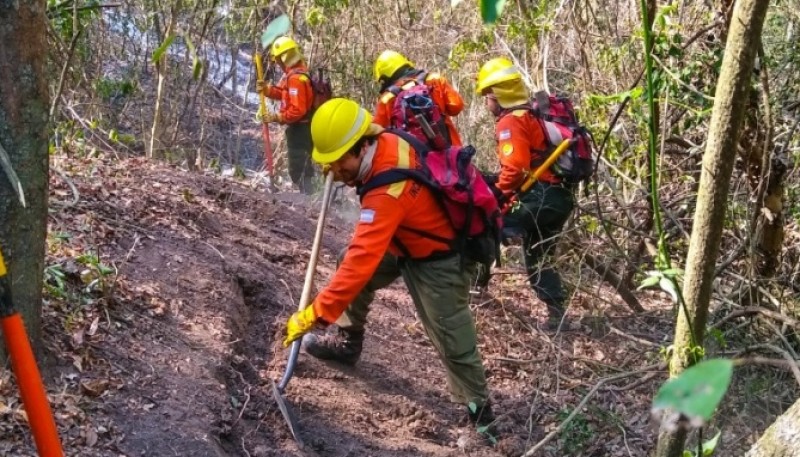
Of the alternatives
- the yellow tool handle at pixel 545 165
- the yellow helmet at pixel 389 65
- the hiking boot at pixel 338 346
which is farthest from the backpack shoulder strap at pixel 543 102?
the hiking boot at pixel 338 346

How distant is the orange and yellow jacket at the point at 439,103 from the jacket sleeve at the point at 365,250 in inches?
114

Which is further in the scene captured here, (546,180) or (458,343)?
(546,180)

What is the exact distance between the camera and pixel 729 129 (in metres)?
2.04

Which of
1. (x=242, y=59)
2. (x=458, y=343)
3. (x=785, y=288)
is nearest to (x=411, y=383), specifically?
(x=458, y=343)

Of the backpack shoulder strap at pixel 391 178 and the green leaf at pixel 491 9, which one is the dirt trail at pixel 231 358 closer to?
the backpack shoulder strap at pixel 391 178

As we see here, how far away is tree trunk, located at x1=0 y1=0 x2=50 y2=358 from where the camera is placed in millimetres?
2598

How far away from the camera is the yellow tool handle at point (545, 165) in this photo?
5723 mm

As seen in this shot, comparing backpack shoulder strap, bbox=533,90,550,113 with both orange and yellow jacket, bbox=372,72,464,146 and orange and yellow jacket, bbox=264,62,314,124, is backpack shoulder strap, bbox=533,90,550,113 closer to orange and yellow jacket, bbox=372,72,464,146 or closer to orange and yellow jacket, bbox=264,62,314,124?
orange and yellow jacket, bbox=372,72,464,146

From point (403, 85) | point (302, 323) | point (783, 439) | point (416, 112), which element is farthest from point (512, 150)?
point (783, 439)

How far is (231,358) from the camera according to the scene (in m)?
4.34

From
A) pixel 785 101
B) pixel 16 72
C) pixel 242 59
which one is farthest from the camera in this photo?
pixel 242 59

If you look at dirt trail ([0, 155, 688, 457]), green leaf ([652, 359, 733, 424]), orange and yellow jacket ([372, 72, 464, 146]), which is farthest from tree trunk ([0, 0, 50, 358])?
orange and yellow jacket ([372, 72, 464, 146])

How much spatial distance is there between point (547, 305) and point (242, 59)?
12182 millimetres

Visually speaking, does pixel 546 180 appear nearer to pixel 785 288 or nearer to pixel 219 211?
pixel 785 288
